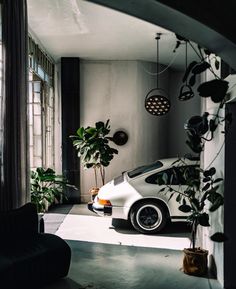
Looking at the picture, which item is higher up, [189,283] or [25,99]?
[25,99]

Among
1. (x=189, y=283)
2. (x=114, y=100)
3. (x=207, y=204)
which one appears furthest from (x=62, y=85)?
(x=189, y=283)

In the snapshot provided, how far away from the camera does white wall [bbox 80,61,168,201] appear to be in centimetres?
896

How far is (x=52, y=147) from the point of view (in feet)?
29.1

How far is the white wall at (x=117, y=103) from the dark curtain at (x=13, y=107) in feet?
13.3

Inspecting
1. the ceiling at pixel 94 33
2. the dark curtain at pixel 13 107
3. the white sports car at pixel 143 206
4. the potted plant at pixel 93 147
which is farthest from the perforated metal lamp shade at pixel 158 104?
the dark curtain at pixel 13 107

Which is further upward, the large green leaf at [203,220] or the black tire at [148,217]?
the large green leaf at [203,220]

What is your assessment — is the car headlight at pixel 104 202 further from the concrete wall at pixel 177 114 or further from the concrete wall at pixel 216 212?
the concrete wall at pixel 177 114

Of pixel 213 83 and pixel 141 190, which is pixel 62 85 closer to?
pixel 141 190

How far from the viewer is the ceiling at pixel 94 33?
538cm

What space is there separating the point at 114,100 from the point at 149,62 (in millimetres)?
1268

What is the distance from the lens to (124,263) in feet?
15.5

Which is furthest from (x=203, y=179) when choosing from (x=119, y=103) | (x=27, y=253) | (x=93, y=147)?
(x=119, y=103)

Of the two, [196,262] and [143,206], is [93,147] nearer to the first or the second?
[143,206]

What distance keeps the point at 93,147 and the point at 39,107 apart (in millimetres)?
1402
